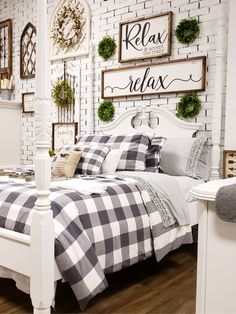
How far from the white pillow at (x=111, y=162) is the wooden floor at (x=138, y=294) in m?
0.80

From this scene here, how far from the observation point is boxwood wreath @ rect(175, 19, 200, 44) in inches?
133

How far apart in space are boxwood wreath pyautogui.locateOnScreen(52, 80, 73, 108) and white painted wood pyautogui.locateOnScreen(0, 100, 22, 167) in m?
0.80

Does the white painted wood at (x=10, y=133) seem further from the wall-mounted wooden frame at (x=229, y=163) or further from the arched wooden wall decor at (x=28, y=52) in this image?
the wall-mounted wooden frame at (x=229, y=163)

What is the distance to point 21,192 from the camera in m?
2.05

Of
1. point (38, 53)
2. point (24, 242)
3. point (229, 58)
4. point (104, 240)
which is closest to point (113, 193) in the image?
point (104, 240)

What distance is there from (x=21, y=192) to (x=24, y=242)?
36cm

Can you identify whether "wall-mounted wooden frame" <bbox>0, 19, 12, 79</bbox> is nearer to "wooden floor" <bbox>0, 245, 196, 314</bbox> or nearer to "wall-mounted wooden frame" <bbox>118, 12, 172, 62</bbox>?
"wall-mounted wooden frame" <bbox>118, 12, 172, 62</bbox>

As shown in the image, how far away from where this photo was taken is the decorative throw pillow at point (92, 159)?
9.60 ft

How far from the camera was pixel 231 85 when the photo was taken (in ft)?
10.2

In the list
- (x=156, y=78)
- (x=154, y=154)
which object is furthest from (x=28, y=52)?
(x=154, y=154)

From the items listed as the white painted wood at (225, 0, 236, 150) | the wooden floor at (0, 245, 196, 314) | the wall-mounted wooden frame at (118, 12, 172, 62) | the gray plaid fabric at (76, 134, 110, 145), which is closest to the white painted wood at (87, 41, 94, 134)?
the wall-mounted wooden frame at (118, 12, 172, 62)

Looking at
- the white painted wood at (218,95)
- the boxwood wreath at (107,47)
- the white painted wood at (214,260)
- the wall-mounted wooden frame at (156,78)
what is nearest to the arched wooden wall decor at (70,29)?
the boxwood wreath at (107,47)

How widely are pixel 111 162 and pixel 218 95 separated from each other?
3.70ft

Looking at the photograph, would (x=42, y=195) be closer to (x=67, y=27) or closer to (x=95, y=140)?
(x=95, y=140)
